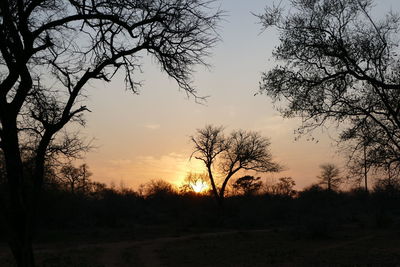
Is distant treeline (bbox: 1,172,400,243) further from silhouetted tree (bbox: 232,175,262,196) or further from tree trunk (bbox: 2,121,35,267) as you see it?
tree trunk (bbox: 2,121,35,267)

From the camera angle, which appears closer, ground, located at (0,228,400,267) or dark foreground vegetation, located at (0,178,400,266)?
ground, located at (0,228,400,267)

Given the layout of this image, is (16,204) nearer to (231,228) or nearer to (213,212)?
(231,228)

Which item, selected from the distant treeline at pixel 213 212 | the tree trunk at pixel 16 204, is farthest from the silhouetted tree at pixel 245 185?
the tree trunk at pixel 16 204

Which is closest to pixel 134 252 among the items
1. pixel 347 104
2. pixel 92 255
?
pixel 92 255

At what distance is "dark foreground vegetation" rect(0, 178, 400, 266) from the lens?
61.8ft

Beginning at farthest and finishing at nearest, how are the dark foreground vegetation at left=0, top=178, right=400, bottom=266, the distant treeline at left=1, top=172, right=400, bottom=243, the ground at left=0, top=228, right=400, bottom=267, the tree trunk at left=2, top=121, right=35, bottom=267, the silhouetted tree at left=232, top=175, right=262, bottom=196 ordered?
the silhouetted tree at left=232, top=175, right=262, bottom=196
the distant treeline at left=1, top=172, right=400, bottom=243
the dark foreground vegetation at left=0, top=178, right=400, bottom=266
the ground at left=0, top=228, right=400, bottom=267
the tree trunk at left=2, top=121, right=35, bottom=267

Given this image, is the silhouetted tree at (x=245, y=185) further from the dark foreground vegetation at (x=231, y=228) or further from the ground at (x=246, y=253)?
the ground at (x=246, y=253)

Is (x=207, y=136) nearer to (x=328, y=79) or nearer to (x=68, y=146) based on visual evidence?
(x=328, y=79)

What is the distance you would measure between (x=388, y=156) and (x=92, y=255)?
13.3m

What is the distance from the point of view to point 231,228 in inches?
1625

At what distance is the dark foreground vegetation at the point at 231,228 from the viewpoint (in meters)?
18.8

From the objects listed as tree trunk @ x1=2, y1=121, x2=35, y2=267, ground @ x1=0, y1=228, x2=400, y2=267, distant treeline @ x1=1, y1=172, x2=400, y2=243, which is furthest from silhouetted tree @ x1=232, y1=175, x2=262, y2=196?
tree trunk @ x1=2, y1=121, x2=35, y2=267

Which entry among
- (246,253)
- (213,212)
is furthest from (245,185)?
(246,253)

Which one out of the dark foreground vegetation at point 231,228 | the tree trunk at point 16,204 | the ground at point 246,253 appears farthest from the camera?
the dark foreground vegetation at point 231,228
